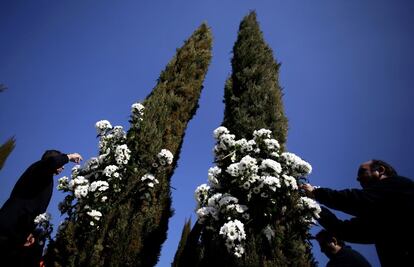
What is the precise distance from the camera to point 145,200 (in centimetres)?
545

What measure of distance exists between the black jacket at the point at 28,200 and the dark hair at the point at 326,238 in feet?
13.9

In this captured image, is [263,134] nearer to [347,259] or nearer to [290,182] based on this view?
[290,182]

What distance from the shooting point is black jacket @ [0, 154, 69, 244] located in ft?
12.3

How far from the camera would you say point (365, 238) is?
9.46 ft

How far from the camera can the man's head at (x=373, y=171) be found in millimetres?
2943

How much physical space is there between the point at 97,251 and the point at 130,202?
1.06m

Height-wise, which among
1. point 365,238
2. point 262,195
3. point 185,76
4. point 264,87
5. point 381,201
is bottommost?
point 365,238

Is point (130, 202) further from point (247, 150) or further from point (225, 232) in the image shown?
point (247, 150)

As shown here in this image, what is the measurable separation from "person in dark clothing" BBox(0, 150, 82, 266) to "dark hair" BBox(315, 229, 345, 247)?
425cm

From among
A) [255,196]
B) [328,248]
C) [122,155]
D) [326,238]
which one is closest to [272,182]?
[255,196]

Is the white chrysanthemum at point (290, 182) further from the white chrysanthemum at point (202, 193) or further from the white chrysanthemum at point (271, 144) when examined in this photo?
the white chrysanthemum at point (202, 193)

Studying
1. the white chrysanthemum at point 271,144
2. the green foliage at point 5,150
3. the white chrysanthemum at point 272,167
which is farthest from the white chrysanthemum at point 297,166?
the green foliage at point 5,150

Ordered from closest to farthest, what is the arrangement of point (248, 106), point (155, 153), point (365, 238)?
point (365, 238), point (155, 153), point (248, 106)

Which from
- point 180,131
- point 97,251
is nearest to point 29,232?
point 97,251
